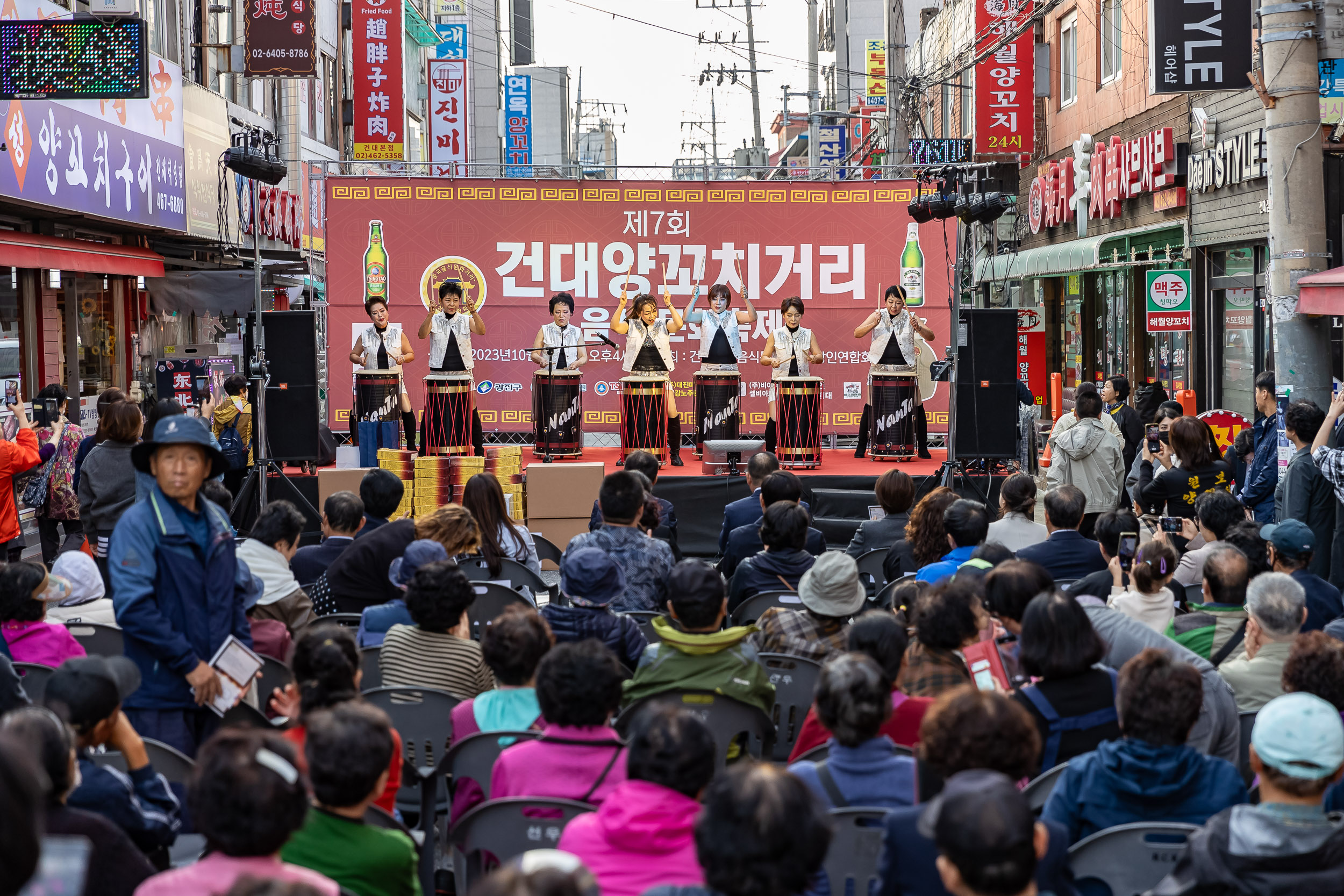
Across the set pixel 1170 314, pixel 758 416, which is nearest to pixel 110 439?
pixel 758 416

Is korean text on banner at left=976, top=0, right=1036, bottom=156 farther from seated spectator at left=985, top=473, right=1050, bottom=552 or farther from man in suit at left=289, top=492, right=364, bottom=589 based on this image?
man in suit at left=289, top=492, right=364, bottom=589

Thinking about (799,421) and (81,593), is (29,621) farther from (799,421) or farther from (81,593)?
(799,421)

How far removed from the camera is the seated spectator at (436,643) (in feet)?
13.2

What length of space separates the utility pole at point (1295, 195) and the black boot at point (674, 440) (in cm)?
548

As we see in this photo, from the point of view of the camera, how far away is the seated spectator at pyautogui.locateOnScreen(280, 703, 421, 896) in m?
2.53

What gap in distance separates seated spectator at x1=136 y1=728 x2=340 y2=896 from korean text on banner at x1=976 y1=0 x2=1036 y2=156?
18.0m

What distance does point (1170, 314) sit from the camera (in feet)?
39.9

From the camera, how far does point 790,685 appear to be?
424cm

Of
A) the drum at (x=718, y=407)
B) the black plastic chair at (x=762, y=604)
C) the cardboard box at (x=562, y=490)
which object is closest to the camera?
the black plastic chair at (x=762, y=604)

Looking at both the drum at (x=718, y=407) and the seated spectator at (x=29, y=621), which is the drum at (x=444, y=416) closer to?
the drum at (x=718, y=407)

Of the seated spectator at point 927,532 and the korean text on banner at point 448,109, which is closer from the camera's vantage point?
the seated spectator at point 927,532

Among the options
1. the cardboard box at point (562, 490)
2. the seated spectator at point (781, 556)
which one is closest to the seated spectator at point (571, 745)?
the seated spectator at point (781, 556)

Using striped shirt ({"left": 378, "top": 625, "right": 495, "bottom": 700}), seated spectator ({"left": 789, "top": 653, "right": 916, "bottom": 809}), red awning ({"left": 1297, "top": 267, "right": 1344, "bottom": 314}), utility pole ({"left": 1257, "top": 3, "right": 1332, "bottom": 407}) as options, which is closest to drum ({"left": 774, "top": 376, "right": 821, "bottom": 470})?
red awning ({"left": 1297, "top": 267, "right": 1344, "bottom": 314})

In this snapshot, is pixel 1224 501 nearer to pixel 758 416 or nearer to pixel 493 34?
pixel 758 416
